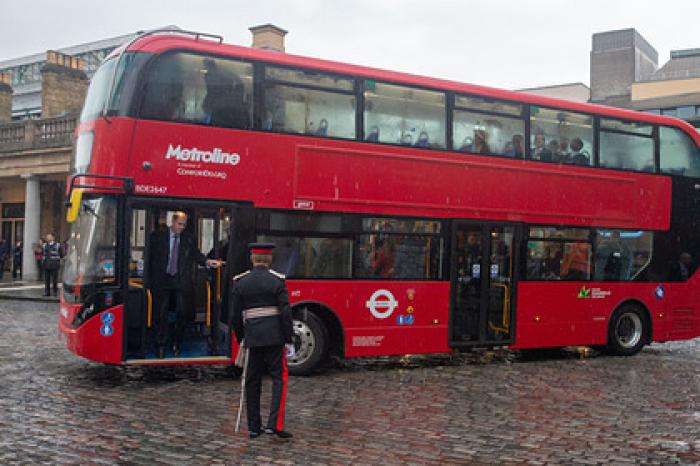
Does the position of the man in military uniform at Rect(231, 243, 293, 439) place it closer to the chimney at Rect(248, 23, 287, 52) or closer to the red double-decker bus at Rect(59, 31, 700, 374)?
the red double-decker bus at Rect(59, 31, 700, 374)

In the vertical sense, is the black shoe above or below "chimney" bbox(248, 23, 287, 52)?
below

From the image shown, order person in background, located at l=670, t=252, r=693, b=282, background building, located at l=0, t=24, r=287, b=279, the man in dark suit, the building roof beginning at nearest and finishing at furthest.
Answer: the man in dark suit
person in background, located at l=670, t=252, r=693, b=282
background building, located at l=0, t=24, r=287, b=279
the building roof

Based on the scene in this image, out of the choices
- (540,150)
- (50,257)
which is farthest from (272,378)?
(50,257)

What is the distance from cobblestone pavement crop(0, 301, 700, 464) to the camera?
662cm

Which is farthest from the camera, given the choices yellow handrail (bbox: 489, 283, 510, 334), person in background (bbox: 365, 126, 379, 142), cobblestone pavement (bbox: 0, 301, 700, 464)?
yellow handrail (bbox: 489, 283, 510, 334)

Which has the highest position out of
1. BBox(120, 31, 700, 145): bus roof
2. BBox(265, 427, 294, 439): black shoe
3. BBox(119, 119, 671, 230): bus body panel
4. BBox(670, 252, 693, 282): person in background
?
BBox(120, 31, 700, 145): bus roof

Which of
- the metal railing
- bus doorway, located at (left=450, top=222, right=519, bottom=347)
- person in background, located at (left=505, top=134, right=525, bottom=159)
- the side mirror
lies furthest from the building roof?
the side mirror

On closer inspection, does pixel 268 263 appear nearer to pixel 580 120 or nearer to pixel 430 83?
pixel 430 83

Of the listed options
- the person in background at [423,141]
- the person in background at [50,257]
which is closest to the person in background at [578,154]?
the person in background at [423,141]

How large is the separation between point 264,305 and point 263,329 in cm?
22

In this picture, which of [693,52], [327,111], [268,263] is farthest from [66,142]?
[693,52]

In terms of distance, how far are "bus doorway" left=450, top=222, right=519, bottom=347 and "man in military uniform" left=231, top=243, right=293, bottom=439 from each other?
517 centimetres

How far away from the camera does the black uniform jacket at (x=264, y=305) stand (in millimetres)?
7016

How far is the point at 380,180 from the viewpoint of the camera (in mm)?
11133
